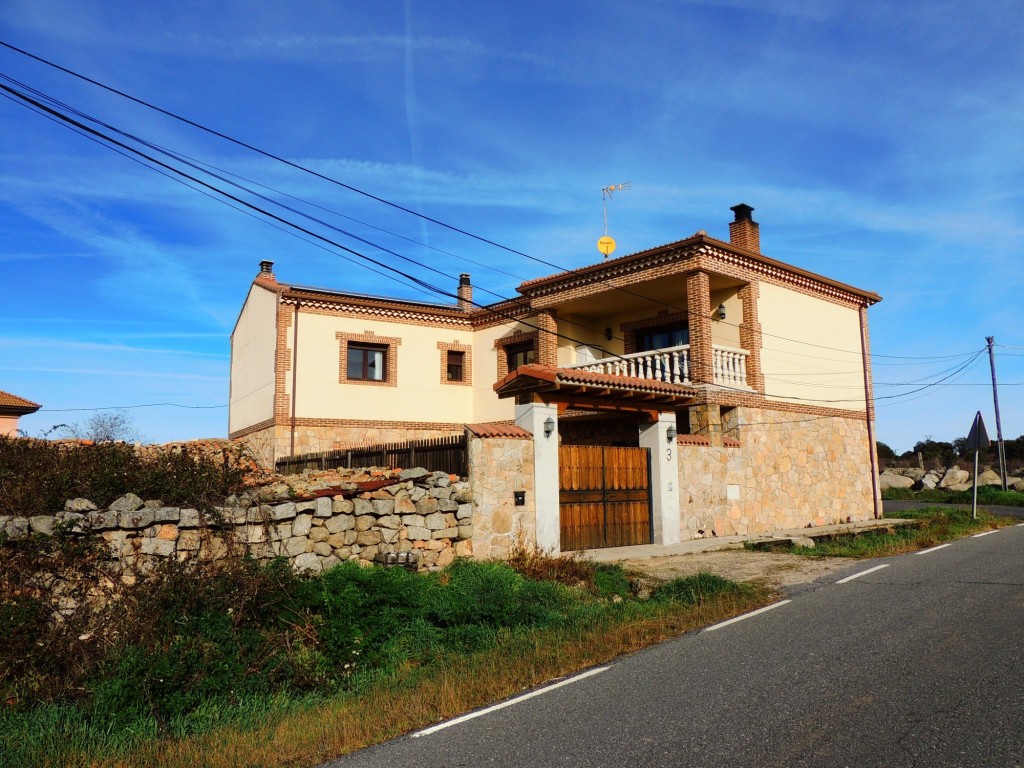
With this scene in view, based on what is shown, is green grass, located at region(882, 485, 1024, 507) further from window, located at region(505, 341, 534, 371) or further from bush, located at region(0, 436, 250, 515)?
bush, located at region(0, 436, 250, 515)

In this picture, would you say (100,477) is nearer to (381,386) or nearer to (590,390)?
(590,390)

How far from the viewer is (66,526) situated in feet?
25.6

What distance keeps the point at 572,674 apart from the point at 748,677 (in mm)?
1402

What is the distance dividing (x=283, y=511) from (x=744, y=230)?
16.0 meters

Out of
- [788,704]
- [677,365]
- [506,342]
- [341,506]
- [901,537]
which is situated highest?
[506,342]

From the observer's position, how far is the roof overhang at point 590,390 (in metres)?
13.0

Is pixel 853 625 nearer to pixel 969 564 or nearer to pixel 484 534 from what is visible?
pixel 969 564

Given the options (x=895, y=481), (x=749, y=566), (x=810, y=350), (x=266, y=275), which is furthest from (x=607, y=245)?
(x=895, y=481)

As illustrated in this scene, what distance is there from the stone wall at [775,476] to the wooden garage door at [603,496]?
47.5 inches

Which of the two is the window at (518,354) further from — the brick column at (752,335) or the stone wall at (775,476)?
the stone wall at (775,476)

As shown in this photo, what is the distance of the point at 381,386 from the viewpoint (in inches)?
927

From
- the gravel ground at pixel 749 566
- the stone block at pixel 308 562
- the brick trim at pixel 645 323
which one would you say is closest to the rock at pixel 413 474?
the stone block at pixel 308 562

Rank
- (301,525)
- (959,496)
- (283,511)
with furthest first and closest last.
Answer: (959,496)
(301,525)
(283,511)

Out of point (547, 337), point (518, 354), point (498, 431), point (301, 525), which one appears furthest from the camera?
point (518, 354)
